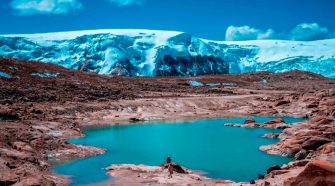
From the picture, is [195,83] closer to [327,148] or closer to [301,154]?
[301,154]

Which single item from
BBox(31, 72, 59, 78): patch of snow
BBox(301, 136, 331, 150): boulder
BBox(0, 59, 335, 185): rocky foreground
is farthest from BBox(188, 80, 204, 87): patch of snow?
BBox(301, 136, 331, 150): boulder

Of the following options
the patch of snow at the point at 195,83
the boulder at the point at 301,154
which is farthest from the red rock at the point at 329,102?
the patch of snow at the point at 195,83

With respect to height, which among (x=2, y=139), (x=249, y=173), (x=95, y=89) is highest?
(x=95, y=89)

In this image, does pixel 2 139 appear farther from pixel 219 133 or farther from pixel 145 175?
pixel 219 133

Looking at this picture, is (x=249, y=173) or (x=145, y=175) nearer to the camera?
(x=145, y=175)

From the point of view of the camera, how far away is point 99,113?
73.3 metres

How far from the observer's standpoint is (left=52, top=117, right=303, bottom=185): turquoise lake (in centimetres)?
3466

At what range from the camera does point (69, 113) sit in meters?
69.9

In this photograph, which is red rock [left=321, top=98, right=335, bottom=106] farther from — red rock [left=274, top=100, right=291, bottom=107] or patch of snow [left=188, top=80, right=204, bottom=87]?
patch of snow [left=188, top=80, right=204, bottom=87]

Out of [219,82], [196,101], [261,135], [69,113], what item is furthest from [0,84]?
[219,82]

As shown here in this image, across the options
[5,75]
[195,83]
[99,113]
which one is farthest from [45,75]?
[195,83]

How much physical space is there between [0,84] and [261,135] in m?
46.4

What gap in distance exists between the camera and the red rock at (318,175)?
70.7ft

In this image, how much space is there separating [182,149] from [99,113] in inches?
1164
